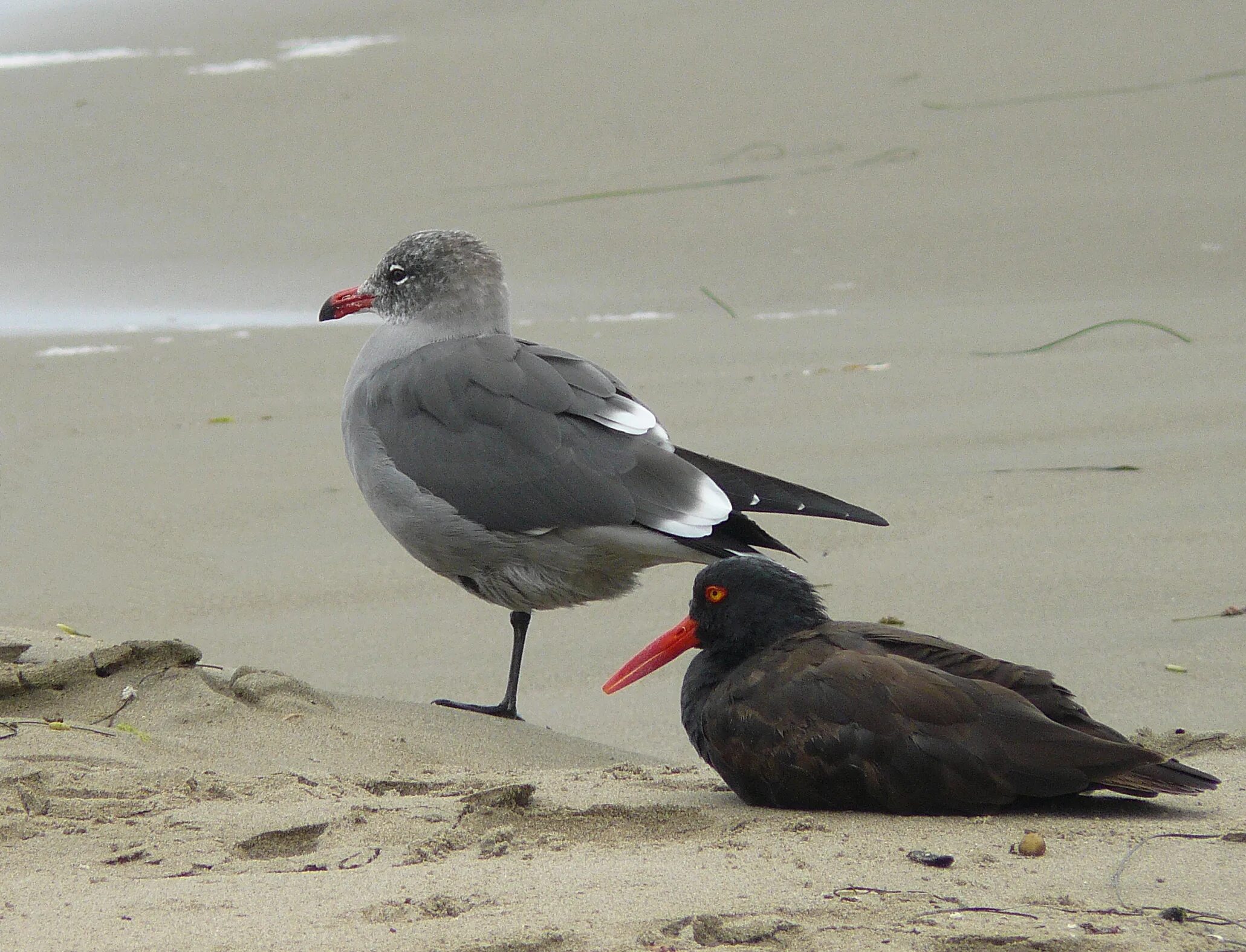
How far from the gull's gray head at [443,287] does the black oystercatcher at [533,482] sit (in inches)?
11.7

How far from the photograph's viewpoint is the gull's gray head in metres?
5.48

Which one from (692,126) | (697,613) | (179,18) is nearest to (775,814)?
(697,613)

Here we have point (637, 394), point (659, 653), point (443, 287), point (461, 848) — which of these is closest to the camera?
point (461, 848)

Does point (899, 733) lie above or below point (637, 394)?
below

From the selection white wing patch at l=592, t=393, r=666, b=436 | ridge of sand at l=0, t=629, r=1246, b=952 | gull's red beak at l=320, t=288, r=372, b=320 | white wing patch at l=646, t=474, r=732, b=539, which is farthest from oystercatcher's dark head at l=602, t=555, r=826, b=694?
gull's red beak at l=320, t=288, r=372, b=320

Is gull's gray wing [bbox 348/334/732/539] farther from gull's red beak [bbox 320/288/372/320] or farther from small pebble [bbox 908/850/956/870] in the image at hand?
small pebble [bbox 908/850/956/870]

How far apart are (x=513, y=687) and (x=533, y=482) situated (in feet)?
2.06

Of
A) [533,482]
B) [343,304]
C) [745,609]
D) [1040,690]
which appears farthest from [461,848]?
[343,304]

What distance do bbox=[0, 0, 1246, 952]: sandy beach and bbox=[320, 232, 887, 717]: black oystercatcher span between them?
428mm

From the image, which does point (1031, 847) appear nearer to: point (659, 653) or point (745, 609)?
point (745, 609)

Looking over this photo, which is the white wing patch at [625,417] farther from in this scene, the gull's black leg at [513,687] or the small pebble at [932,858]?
the small pebble at [932,858]

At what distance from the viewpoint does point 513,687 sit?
4.71 meters

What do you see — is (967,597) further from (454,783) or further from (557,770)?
(454,783)

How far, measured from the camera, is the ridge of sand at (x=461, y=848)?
2.41m
